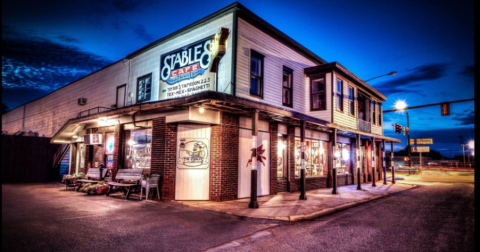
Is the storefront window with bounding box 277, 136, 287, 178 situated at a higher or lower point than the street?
higher

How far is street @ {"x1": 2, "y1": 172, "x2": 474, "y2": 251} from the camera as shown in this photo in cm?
568

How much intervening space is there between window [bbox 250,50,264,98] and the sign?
1843mm

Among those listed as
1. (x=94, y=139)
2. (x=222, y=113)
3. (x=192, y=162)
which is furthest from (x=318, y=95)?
(x=94, y=139)

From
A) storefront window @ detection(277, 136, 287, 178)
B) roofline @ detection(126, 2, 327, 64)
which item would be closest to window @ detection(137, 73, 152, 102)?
roofline @ detection(126, 2, 327, 64)

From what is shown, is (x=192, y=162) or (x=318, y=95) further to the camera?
(x=318, y=95)

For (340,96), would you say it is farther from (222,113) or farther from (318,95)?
(222,113)

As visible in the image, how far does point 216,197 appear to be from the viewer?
428 inches

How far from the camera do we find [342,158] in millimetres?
19328

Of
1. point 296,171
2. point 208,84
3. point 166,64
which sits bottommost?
point 296,171

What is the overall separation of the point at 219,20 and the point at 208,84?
2844 millimetres

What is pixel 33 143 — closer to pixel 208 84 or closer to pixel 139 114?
pixel 139 114

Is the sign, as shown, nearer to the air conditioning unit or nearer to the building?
the building

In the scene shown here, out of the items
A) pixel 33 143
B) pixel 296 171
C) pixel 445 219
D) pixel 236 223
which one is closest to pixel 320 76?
pixel 296 171

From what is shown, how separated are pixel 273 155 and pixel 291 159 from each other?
55.2 inches
